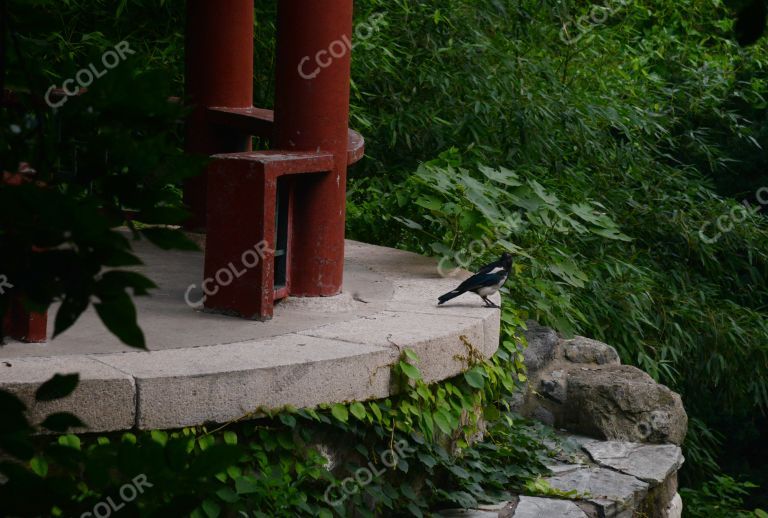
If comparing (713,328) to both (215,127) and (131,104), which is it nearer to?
(215,127)

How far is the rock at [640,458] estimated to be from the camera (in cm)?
464

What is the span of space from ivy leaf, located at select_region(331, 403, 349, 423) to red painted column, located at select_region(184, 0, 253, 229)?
7.66ft

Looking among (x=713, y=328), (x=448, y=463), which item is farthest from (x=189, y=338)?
(x=713, y=328)

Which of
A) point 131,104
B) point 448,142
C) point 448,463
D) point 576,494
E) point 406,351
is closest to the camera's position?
point 131,104

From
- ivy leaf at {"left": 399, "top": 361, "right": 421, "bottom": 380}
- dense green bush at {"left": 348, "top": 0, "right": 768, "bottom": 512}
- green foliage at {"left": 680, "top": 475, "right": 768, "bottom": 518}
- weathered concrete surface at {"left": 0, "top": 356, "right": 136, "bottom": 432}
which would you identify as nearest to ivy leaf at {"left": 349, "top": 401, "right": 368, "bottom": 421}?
ivy leaf at {"left": 399, "top": 361, "right": 421, "bottom": 380}

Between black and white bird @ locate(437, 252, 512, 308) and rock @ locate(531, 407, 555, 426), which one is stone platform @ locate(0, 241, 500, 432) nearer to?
black and white bird @ locate(437, 252, 512, 308)

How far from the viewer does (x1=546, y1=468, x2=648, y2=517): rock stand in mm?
4285

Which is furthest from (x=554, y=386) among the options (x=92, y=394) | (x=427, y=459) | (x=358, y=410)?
(x=92, y=394)

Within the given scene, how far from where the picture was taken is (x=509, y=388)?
179 inches

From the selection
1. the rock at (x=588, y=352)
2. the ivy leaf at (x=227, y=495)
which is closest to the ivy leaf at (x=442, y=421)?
the ivy leaf at (x=227, y=495)

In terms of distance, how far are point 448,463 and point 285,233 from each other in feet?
3.74

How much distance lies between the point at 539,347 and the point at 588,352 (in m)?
0.36

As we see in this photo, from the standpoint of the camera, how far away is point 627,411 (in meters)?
5.03

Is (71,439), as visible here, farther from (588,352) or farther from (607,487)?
(588,352)
